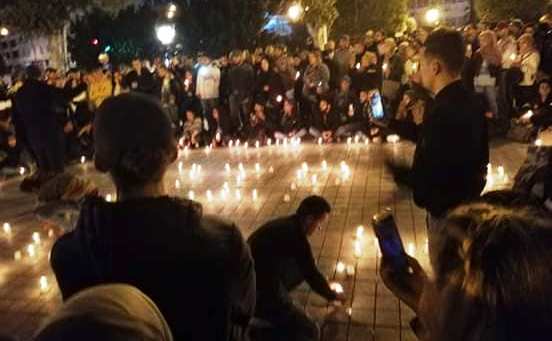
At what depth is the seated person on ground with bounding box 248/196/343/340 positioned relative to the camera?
15.1 ft

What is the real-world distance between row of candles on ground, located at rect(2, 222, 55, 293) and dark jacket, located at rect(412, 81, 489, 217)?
395 cm

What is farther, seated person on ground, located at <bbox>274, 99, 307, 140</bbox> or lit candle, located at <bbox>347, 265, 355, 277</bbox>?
seated person on ground, located at <bbox>274, 99, 307, 140</bbox>

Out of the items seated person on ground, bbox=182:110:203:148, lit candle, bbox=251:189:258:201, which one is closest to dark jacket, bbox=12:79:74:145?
lit candle, bbox=251:189:258:201

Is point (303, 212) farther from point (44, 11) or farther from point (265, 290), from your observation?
point (44, 11)

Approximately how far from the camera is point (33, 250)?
7.56 m

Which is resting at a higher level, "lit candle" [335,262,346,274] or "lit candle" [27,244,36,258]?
"lit candle" [335,262,346,274]

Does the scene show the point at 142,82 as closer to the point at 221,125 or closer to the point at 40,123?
the point at 221,125

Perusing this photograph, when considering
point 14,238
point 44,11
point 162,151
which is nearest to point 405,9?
point 44,11

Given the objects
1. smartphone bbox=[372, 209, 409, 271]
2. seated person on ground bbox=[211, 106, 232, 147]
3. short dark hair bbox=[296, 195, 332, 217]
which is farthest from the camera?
seated person on ground bbox=[211, 106, 232, 147]

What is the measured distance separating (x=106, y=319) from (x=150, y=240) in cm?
77

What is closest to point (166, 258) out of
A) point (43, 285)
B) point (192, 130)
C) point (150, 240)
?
point (150, 240)

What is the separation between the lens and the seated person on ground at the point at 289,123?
1525 cm

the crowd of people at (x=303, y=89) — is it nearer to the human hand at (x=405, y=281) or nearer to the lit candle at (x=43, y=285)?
the lit candle at (x=43, y=285)

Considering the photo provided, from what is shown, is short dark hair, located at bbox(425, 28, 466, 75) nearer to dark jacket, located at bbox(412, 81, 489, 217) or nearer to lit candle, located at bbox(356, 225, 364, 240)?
dark jacket, located at bbox(412, 81, 489, 217)
